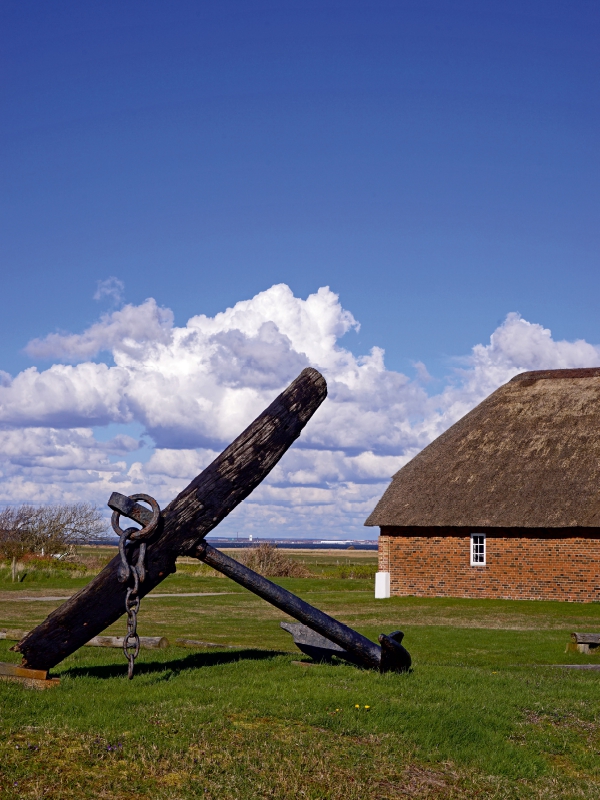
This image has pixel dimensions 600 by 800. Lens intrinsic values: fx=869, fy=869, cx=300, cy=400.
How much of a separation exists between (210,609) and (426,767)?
1897 centimetres

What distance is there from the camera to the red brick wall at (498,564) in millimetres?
27125

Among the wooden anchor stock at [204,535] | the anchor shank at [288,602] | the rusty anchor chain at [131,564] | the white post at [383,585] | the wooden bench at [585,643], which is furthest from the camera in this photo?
the white post at [383,585]

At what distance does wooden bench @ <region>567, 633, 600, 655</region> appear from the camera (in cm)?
1488

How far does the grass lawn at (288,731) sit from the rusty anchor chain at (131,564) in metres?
0.58

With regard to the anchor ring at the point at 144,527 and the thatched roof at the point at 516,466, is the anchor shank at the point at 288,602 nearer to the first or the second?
the anchor ring at the point at 144,527

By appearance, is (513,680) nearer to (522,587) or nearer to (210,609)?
(210,609)

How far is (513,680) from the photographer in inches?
390

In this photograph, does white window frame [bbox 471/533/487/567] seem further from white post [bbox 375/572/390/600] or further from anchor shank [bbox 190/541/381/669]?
anchor shank [bbox 190/541/381/669]

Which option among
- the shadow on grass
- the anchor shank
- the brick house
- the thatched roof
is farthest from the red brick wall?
the anchor shank

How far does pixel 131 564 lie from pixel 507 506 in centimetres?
2248

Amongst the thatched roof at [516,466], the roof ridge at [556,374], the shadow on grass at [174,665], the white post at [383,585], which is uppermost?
the roof ridge at [556,374]

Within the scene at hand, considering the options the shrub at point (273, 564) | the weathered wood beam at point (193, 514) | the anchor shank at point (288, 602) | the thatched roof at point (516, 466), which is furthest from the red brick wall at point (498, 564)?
the weathered wood beam at point (193, 514)

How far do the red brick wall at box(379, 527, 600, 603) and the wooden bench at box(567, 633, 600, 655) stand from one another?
1213 centimetres

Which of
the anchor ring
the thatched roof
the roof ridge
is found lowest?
the anchor ring
